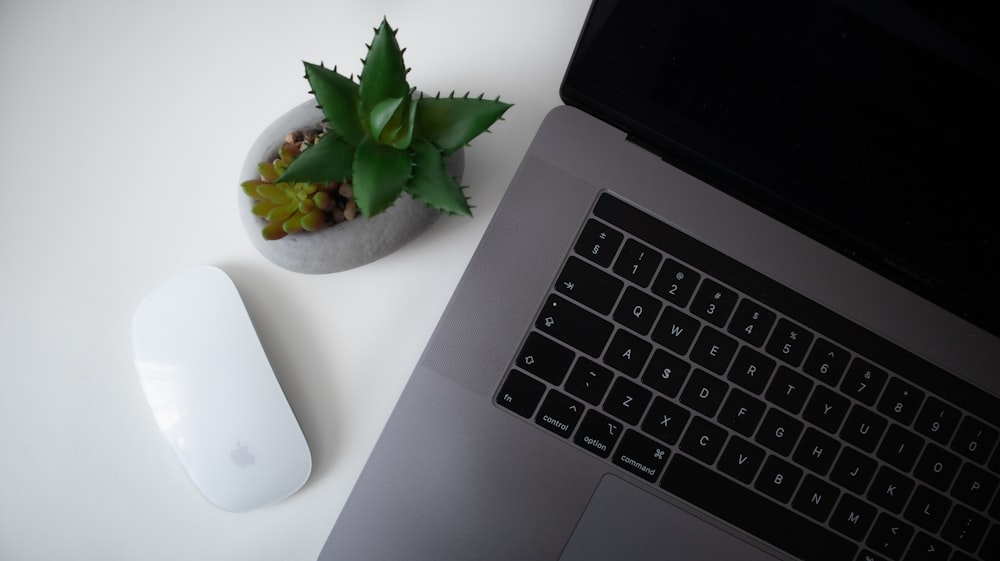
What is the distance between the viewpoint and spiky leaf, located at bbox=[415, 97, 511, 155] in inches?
17.6

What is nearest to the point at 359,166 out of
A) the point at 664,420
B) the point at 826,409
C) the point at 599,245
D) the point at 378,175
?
the point at 378,175

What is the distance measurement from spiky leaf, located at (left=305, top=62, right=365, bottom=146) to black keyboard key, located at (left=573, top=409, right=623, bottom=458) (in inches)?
10.5

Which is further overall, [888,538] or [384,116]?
[888,538]

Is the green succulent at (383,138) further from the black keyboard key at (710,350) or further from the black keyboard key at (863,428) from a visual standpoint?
the black keyboard key at (863,428)

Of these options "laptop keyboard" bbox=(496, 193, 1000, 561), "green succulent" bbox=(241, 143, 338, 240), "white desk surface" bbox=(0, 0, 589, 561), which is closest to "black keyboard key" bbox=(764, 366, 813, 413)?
"laptop keyboard" bbox=(496, 193, 1000, 561)

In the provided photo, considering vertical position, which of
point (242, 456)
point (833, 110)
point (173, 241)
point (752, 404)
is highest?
point (833, 110)

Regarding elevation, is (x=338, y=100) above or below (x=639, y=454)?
above

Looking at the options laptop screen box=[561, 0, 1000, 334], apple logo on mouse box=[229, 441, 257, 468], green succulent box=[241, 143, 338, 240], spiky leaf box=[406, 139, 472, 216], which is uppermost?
laptop screen box=[561, 0, 1000, 334]

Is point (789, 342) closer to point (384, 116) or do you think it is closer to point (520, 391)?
point (520, 391)

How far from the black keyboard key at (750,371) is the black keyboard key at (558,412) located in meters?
0.12

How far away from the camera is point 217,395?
55 cm

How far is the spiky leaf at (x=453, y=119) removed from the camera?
0.45m

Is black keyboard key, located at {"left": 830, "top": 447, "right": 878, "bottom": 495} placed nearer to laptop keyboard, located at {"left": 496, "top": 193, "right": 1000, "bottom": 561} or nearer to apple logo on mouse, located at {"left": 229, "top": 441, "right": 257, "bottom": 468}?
laptop keyboard, located at {"left": 496, "top": 193, "right": 1000, "bottom": 561}

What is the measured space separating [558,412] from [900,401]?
272 millimetres
